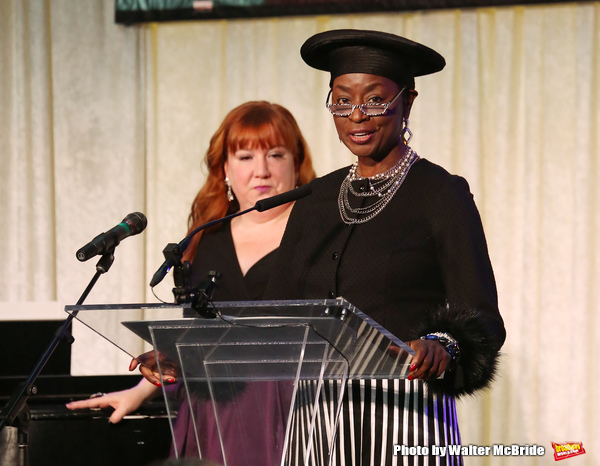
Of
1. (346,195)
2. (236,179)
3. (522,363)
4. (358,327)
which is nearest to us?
(358,327)

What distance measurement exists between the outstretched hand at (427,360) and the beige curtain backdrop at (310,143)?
2.68 m

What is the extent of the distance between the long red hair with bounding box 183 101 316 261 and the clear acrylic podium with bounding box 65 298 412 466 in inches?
65.7

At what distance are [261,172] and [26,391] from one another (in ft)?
5.04

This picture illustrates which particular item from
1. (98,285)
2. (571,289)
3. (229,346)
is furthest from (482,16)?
(229,346)

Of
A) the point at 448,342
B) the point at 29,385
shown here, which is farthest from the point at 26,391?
the point at 448,342

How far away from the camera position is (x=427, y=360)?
1.57 meters

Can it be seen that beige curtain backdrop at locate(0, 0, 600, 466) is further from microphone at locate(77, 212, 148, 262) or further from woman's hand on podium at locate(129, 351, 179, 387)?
woman's hand on podium at locate(129, 351, 179, 387)

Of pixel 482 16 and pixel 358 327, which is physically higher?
pixel 482 16

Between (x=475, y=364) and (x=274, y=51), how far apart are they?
3.06 metres

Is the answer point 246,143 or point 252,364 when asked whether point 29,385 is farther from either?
point 246,143

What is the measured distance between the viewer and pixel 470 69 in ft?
14.1

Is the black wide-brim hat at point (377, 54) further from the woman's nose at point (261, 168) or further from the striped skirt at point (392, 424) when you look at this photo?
the woman's nose at point (261, 168)

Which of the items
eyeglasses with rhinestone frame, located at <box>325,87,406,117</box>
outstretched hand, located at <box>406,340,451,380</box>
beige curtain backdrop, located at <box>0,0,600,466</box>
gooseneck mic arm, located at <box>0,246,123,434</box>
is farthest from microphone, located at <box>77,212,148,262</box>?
beige curtain backdrop, located at <box>0,0,600,466</box>

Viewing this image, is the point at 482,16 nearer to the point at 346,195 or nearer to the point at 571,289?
the point at 571,289
